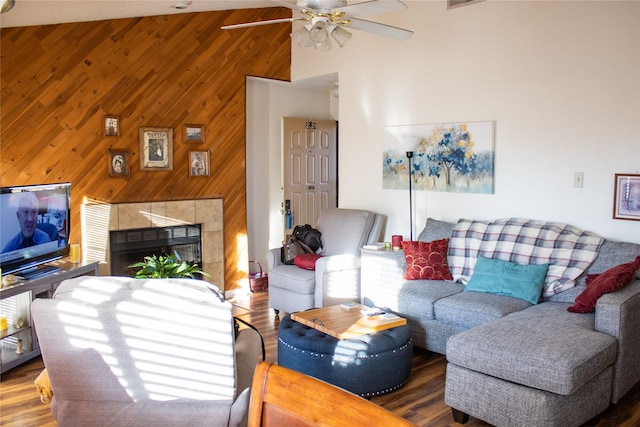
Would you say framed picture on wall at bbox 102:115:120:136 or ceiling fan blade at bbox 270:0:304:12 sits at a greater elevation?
ceiling fan blade at bbox 270:0:304:12

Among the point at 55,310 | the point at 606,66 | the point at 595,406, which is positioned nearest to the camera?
the point at 55,310

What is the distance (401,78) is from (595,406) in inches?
135

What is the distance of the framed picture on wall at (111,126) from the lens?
18.0ft

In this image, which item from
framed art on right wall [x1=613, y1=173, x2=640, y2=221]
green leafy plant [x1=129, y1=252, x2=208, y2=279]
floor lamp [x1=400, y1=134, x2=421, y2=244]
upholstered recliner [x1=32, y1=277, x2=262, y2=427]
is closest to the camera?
upholstered recliner [x1=32, y1=277, x2=262, y2=427]

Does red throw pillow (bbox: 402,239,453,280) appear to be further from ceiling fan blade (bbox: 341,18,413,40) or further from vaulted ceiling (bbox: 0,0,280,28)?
vaulted ceiling (bbox: 0,0,280,28)

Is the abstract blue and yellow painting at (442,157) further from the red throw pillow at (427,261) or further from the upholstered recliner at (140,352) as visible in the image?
the upholstered recliner at (140,352)

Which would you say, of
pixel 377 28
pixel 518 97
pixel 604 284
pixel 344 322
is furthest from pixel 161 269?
pixel 518 97

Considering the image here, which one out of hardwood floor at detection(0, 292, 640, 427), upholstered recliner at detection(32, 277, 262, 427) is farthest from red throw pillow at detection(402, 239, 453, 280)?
upholstered recliner at detection(32, 277, 262, 427)

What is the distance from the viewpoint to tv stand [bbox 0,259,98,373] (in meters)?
4.08

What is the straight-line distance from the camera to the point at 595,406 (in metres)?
3.18

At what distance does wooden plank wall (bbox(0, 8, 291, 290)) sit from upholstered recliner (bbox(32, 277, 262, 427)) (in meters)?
3.07

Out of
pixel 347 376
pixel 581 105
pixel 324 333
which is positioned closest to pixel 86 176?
pixel 324 333

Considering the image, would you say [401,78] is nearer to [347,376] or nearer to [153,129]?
[153,129]

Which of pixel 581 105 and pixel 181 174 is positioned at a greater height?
pixel 581 105
